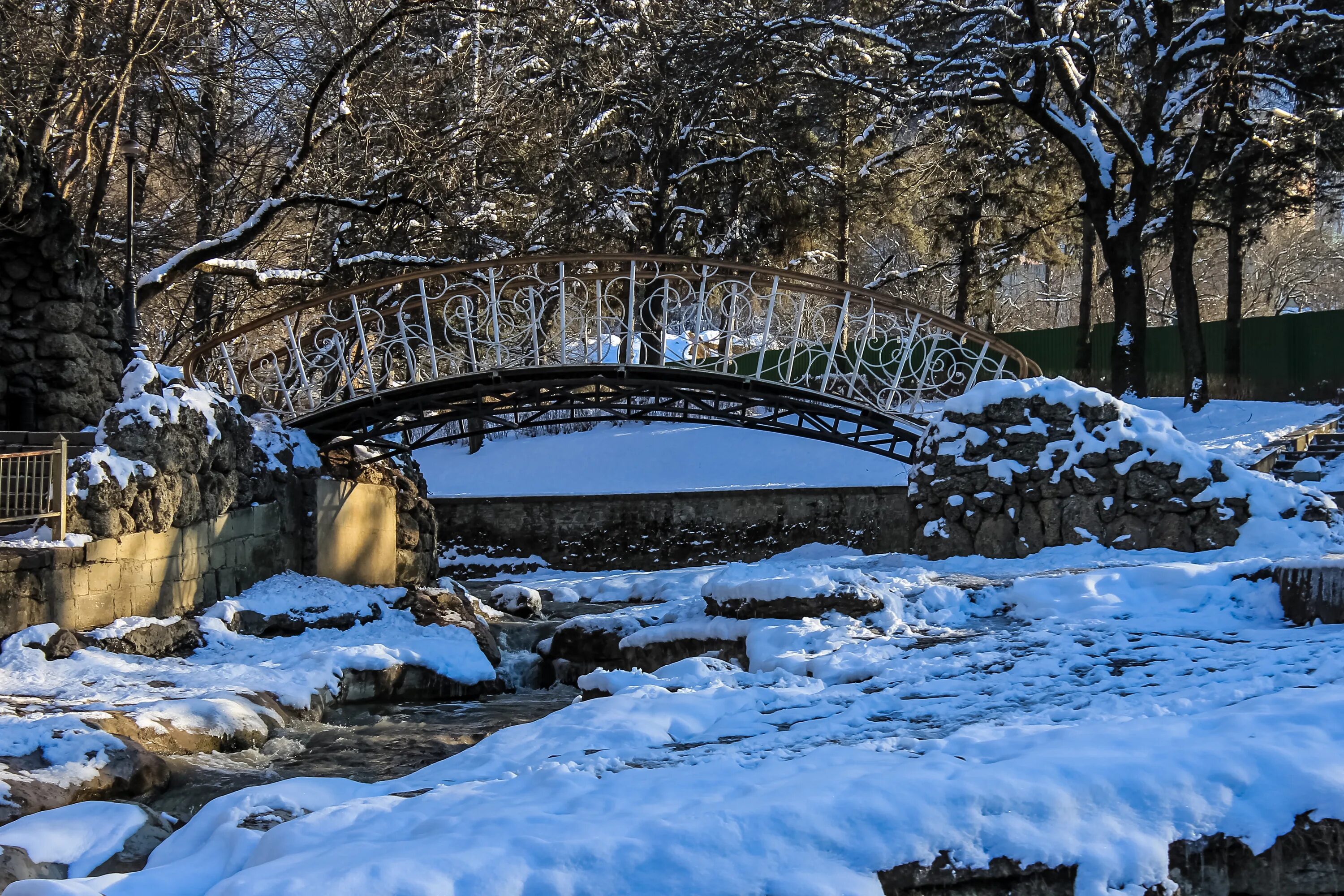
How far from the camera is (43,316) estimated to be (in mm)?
11406

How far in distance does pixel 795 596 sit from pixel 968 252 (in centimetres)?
1699

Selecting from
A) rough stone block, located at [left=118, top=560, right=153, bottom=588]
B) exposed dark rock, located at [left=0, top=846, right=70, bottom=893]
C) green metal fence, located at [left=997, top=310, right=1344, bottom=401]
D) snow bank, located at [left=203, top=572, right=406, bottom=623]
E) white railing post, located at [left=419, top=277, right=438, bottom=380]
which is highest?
green metal fence, located at [left=997, top=310, right=1344, bottom=401]

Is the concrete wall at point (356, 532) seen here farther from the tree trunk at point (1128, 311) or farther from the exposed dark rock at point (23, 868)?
the tree trunk at point (1128, 311)

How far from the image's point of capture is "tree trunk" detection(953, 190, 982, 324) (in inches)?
935

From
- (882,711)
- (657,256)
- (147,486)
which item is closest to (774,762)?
(882,711)

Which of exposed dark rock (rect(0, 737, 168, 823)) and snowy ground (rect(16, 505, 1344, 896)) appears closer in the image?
snowy ground (rect(16, 505, 1344, 896))

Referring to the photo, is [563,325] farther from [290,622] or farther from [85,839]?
[85,839]

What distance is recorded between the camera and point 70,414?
11.5m

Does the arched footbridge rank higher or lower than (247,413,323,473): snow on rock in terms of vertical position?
higher

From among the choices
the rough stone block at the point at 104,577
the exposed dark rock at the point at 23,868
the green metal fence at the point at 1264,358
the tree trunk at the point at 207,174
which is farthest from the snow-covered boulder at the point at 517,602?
the green metal fence at the point at 1264,358

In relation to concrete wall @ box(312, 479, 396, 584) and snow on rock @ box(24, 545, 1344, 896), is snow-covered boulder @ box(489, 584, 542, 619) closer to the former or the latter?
concrete wall @ box(312, 479, 396, 584)

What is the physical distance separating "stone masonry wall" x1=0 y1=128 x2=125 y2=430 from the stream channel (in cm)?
504

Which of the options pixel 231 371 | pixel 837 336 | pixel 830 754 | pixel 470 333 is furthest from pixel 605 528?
pixel 830 754

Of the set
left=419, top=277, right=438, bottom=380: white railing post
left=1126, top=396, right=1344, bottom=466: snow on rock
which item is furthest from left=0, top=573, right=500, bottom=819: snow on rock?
left=1126, top=396, right=1344, bottom=466: snow on rock
